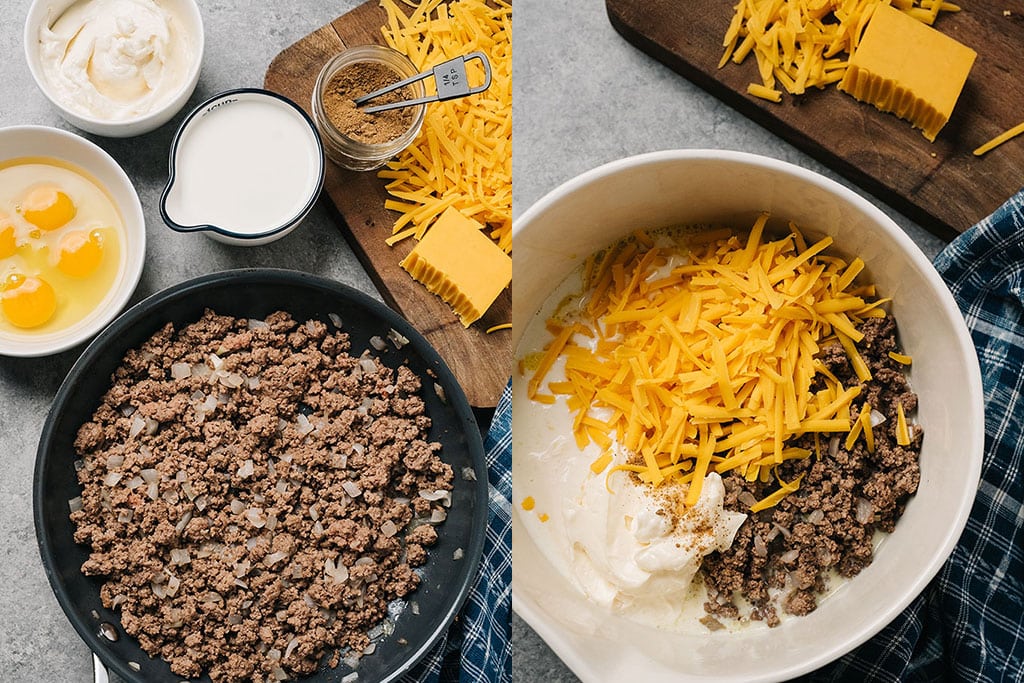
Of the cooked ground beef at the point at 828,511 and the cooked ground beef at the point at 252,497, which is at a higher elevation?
the cooked ground beef at the point at 828,511

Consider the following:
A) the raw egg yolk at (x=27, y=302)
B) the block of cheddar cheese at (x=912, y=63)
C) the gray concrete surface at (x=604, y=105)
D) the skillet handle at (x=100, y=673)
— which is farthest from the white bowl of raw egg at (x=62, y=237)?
the block of cheddar cheese at (x=912, y=63)

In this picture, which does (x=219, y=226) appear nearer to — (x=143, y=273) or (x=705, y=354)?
(x=143, y=273)

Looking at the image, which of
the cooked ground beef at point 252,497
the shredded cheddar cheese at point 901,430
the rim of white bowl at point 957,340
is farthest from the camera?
the cooked ground beef at point 252,497

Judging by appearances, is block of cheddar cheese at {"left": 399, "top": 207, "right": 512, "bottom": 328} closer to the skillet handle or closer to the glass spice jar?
the glass spice jar

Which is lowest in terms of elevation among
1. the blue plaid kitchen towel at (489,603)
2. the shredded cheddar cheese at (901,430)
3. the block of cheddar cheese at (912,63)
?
the blue plaid kitchen towel at (489,603)

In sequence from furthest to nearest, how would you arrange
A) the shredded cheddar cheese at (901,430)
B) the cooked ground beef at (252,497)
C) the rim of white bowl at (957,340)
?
the cooked ground beef at (252,497) → the shredded cheddar cheese at (901,430) → the rim of white bowl at (957,340)

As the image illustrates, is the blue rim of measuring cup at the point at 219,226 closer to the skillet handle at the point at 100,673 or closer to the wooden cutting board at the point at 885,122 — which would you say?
the wooden cutting board at the point at 885,122

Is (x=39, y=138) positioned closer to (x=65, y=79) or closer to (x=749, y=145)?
(x=65, y=79)
